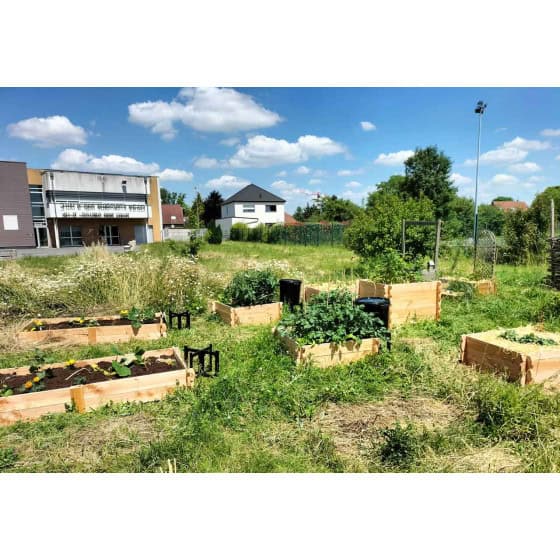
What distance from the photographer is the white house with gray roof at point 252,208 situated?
149 feet

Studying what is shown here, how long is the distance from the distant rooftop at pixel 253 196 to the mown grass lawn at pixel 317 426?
4270 cm

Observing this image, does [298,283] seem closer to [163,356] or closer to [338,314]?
[338,314]

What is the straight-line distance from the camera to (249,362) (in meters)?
4.26

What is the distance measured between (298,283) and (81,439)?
449cm

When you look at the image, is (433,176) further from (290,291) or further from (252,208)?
(290,291)

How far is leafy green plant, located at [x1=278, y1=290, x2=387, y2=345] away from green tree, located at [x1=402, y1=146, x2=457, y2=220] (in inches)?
1290

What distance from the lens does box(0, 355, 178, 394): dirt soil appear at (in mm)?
3486

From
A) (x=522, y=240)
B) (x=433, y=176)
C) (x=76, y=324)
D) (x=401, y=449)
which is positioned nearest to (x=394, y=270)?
(x=401, y=449)

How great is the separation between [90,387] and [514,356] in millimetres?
3815

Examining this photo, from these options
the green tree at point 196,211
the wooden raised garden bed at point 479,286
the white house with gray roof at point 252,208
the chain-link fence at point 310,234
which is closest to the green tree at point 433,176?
the chain-link fence at point 310,234

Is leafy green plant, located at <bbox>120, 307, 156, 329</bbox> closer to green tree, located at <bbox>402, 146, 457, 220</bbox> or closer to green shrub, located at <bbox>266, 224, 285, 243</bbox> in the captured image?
green shrub, located at <bbox>266, 224, 285, 243</bbox>

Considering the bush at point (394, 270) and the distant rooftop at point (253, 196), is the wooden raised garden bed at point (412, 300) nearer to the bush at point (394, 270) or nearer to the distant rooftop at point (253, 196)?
the bush at point (394, 270)

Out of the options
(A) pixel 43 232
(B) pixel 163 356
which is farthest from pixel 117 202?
(B) pixel 163 356

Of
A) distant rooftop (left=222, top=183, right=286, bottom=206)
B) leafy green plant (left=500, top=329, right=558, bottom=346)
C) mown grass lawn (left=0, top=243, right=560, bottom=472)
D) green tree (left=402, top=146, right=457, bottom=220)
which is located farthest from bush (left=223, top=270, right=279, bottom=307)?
distant rooftop (left=222, top=183, right=286, bottom=206)
